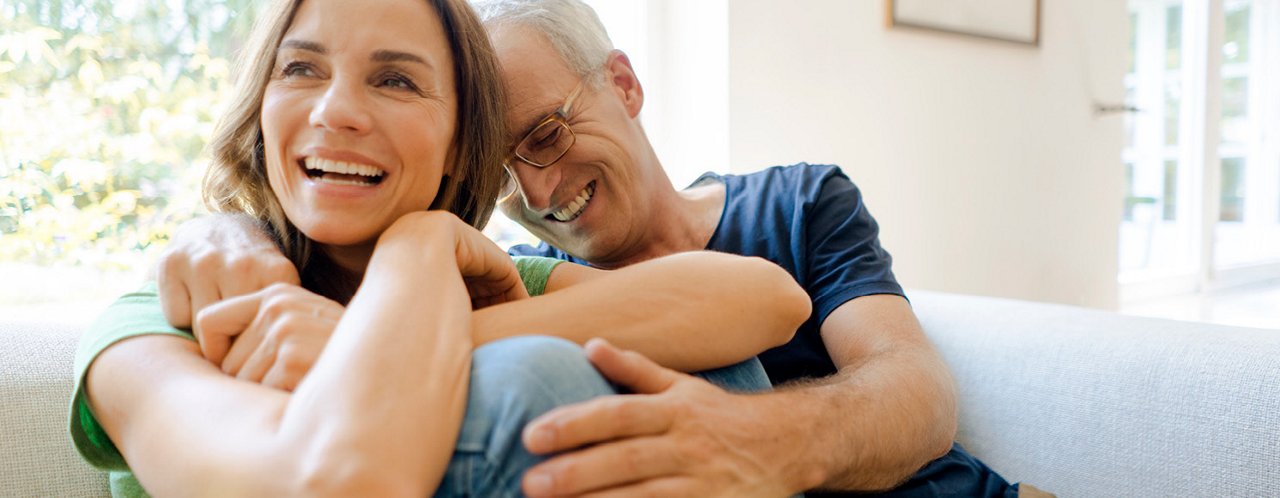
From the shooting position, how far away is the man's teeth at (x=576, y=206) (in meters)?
1.56

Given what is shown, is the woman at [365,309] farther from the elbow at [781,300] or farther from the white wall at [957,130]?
the white wall at [957,130]

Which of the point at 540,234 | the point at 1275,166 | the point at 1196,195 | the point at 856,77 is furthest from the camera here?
the point at 1275,166

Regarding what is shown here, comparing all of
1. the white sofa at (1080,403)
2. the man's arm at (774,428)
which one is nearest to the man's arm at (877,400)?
the man's arm at (774,428)

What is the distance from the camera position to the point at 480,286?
3.60 ft

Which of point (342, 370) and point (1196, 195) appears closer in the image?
point (342, 370)

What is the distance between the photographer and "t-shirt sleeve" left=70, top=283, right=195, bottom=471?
34.7 inches

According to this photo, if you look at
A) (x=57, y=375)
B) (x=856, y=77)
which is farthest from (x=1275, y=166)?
(x=57, y=375)

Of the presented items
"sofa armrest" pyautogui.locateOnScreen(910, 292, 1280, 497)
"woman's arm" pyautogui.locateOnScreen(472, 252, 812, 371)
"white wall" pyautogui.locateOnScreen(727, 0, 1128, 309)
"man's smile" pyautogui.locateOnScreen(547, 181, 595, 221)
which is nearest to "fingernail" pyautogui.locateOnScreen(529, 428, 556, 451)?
"woman's arm" pyautogui.locateOnScreen(472, 252, 812, 371)

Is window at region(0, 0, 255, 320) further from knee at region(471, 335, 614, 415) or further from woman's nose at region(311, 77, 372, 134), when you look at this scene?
knee at region(471, 335, 614, 415)

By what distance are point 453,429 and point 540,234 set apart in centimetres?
94

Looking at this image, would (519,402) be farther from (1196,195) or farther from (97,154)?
(1196,195)

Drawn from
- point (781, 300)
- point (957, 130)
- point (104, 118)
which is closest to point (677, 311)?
point (781, 300)

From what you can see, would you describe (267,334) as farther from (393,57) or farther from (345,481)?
(393,57)

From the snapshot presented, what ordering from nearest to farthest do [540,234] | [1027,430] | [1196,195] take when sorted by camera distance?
[1027,430]
[540,234]
[1196,195]
